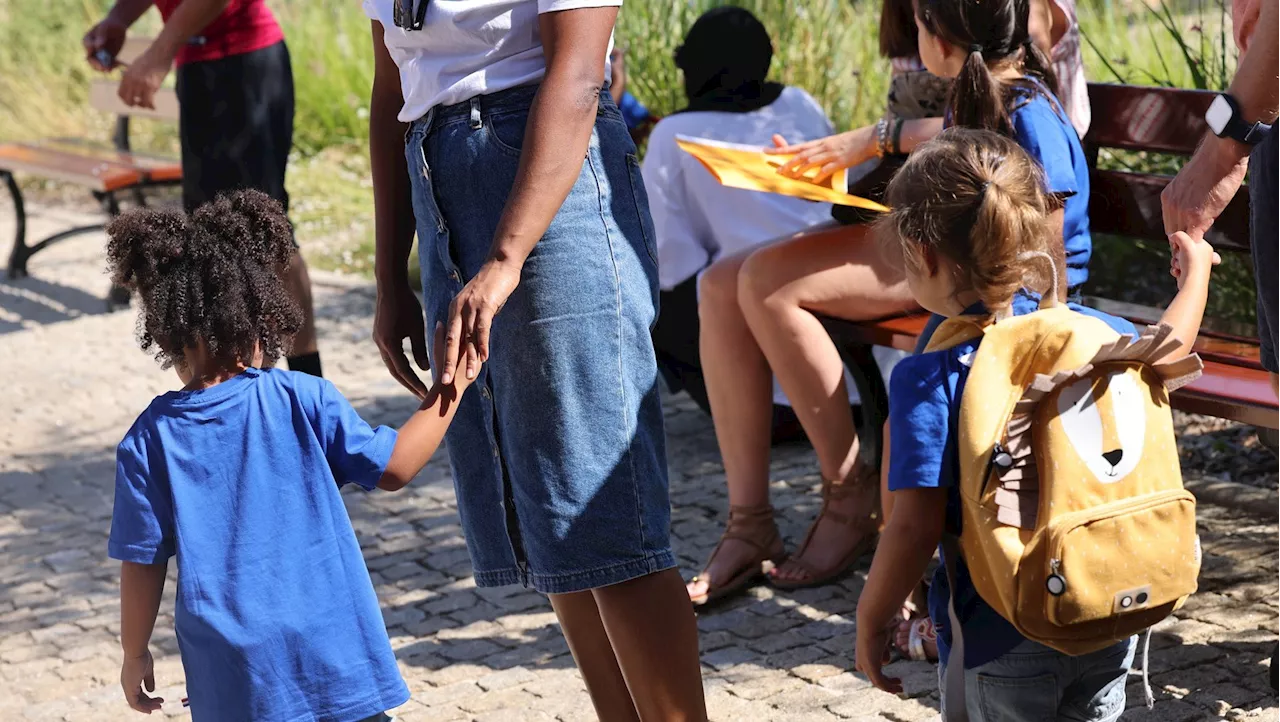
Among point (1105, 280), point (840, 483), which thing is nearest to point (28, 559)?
point (840, 483)

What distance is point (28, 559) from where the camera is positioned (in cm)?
463

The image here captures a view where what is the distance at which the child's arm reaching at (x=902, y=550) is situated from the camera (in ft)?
6.89

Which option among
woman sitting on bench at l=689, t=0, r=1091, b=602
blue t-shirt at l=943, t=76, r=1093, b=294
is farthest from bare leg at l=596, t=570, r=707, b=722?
woman sitting on bench at l=689, t=0, r=1091, b=602

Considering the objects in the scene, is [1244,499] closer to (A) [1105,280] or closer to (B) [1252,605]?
(B) [1252,605]

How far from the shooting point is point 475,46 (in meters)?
2.33

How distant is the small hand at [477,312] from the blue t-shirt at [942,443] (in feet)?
1.89

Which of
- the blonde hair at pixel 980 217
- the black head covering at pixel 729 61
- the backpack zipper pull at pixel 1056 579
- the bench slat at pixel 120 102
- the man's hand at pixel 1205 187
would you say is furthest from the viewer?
the bench slat at pixel 120 102

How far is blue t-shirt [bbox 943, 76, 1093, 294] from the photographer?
3033 mm

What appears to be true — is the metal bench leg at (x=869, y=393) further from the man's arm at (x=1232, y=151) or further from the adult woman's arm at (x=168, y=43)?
the adult woman's arm at (x=168, y=43)

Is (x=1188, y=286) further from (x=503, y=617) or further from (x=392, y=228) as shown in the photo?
(x=503, y=617)

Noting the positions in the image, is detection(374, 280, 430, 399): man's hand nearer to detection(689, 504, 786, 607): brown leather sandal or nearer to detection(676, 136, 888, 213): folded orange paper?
detection(676, 136, 888, 213): folded orange paper

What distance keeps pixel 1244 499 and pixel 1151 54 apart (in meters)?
2.87

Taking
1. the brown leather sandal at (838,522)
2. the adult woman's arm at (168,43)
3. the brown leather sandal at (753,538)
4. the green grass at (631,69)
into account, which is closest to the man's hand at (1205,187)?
the brown leather sandal at (838,522)

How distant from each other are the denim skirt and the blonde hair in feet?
1.55
